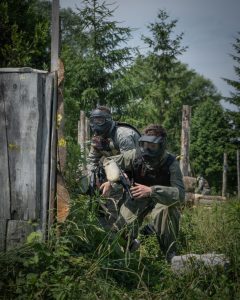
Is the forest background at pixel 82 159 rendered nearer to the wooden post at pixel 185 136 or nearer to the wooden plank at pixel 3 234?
the wooden plank at pixel 3 234

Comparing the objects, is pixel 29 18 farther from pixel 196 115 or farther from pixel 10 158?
pixel 196 115

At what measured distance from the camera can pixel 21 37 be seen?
12664 mm

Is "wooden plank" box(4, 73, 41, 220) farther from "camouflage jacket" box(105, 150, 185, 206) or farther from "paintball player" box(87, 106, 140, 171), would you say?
"paintball player" box(87, 106, 140, 171)

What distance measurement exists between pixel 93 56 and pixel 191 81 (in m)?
34.3

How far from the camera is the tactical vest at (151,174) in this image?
5.27 meters

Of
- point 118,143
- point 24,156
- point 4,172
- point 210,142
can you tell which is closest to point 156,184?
point 118,143

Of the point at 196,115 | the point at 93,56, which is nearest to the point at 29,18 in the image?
the point at 93,56

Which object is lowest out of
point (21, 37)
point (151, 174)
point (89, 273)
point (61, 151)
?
point (89, 273)

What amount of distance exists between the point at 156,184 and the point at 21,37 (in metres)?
8.92

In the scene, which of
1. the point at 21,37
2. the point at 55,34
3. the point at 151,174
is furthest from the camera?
the point at 21,37

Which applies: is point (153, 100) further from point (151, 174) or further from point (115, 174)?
point (115, 174)

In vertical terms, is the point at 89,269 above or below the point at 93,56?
below

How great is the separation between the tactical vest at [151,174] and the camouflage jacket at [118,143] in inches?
22.5

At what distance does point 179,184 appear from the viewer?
510 cm
